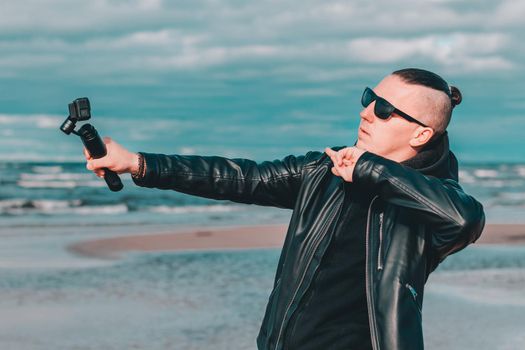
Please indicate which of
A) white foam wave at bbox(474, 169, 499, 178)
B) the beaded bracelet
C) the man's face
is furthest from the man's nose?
white foam wave at bbox(474, 169, 499, 178)

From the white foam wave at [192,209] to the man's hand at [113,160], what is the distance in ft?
76.1

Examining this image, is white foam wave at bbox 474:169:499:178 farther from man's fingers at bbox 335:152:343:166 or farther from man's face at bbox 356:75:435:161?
man's fingers at bbox 335:152:343:166

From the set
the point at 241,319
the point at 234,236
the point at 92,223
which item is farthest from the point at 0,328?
the point at 92,223

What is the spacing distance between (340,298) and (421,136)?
23.3 inches

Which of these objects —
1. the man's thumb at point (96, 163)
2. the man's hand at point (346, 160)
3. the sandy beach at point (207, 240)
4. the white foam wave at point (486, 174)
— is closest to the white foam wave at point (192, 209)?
the sandy beach at point (207, 240)

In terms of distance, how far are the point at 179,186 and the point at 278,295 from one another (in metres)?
0.51

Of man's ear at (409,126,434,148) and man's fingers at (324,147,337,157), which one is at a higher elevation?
man's ear at (409,126,434,148)

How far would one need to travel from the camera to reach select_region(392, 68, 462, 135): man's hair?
263 cm

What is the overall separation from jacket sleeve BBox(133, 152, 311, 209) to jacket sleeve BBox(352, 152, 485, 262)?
42 cm

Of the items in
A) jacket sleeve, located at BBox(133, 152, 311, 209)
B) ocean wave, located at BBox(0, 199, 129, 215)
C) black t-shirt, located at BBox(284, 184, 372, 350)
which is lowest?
ocean wave, located at BBox(0, 199, 129, 215)

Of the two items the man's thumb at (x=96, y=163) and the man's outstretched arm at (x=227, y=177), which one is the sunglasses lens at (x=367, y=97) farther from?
the man's thumb at (x=96, y=163)

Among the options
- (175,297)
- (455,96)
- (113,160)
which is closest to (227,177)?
(113,160)

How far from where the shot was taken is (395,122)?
2.66 m

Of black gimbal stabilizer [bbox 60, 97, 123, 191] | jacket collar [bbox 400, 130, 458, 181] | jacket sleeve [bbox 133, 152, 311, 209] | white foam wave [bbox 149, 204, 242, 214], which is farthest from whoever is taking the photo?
white foam wave [bbox 149, 204, 242, 214]
